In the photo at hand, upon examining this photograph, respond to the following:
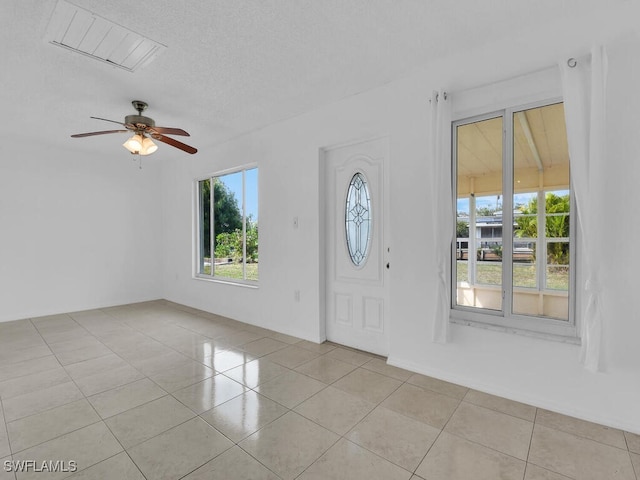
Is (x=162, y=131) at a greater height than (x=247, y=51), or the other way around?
(x=247, y=51)

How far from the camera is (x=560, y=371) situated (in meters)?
2.30

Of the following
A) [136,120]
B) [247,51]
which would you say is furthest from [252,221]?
[247,51]

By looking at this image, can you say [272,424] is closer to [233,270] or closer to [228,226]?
[233,270]

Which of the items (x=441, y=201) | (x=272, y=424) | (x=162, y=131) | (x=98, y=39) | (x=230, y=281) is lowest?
(x=272, y=424)

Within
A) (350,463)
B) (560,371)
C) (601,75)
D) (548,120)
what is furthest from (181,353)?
(601,75)

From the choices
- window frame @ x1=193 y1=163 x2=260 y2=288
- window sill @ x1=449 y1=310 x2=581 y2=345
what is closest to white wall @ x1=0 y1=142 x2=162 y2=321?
window frame @ x1=193 y1=163 x2=260 y2=288

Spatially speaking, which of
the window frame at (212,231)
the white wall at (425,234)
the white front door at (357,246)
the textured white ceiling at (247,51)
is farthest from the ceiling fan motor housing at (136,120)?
the white front door at (357,246)

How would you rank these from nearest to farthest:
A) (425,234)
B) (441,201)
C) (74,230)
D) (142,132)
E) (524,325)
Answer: (524,325), (441,201), (425,234), (142,132), (74,230)

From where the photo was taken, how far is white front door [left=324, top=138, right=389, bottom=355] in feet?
11.3

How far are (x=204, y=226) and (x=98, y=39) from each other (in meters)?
3.69

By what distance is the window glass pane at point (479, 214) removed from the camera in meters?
2.70

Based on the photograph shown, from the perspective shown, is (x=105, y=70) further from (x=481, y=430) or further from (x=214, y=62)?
(x=481, y=430)

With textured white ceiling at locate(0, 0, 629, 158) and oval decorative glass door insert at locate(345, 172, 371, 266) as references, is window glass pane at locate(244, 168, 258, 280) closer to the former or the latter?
textured white ceiling at locate(0, 0, 629, 158)

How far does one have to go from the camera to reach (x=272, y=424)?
219cm
